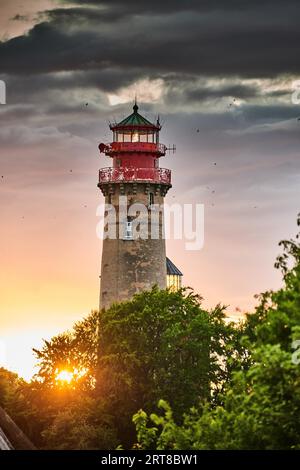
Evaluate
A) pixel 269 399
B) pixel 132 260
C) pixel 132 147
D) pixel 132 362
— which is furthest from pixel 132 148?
pixel 269 399

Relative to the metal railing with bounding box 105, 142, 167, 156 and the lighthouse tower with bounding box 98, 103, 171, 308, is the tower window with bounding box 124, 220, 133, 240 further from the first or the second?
the metal railing with bounding box 105, 142, 167, 156

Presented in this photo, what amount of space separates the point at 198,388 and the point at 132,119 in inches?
1146

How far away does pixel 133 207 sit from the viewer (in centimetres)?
9588

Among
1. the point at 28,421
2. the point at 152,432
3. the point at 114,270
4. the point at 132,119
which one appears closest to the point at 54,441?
the point at 28,421

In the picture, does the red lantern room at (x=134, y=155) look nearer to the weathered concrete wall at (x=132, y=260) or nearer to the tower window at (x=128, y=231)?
the weathered concrete wall at (x=132, y=260)

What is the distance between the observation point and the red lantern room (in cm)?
9600

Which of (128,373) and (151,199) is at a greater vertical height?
(151,199)

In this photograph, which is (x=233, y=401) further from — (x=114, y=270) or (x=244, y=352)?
(x=114, y=270)

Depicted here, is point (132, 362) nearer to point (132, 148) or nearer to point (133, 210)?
point (133, 210)

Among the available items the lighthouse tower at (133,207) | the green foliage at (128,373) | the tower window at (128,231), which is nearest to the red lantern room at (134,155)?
the lighthouse tower at (133,207)

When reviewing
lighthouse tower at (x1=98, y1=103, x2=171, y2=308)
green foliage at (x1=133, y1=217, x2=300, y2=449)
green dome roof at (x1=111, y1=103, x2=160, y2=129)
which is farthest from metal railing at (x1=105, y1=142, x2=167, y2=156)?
green foliage at (x1=133, y1=217, x2=300, y2=449)

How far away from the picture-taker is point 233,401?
4928cm

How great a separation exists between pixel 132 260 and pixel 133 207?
3.28 m

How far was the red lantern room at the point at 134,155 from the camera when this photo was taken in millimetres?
96000
